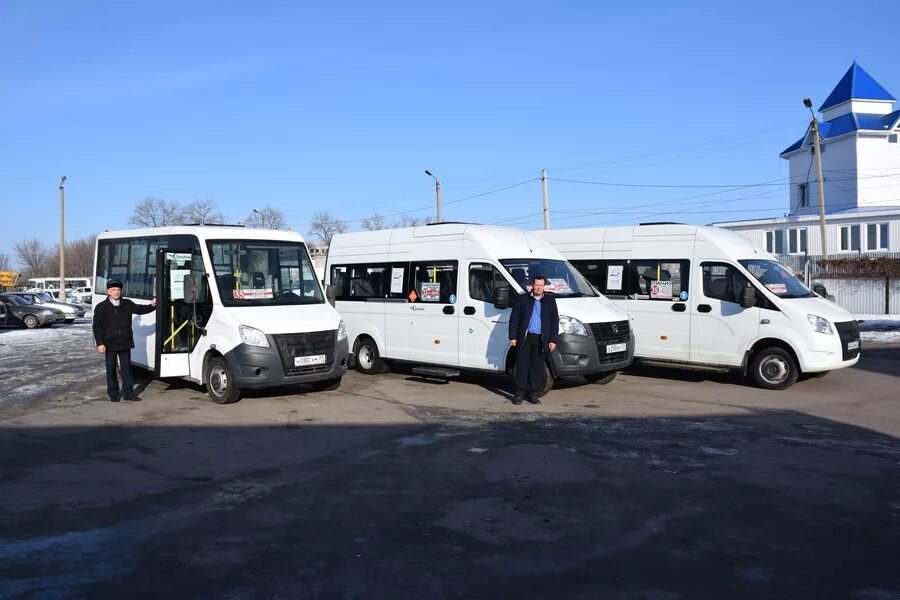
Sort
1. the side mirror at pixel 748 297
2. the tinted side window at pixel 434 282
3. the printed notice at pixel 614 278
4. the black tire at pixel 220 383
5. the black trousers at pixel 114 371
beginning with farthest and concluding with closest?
the printed notice at pixel 614 278 < the tinted side window at pixel 434 282 < the side mirror at pixel 748 297 < the black trousers at pixel 114 371 < the black tire at pixel 220 383

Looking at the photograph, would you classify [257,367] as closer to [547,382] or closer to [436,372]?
[436,372]

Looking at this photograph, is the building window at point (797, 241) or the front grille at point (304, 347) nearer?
the front grille at point (304, 347)

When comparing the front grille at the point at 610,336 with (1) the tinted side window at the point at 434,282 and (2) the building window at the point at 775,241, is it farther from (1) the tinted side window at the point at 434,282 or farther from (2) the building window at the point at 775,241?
(2) the building window at the point at 775,241

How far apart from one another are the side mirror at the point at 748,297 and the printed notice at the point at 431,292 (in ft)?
16.5

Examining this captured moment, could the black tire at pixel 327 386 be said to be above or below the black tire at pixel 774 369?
below

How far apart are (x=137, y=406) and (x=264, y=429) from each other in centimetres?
281

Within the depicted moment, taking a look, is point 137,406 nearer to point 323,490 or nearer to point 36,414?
point 36,414

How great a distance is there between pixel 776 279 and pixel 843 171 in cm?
4104

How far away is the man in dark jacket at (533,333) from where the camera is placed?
11039mm

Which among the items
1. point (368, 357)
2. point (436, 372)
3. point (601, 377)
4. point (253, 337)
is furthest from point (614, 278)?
point (253, 337)

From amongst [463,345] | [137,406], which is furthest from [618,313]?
[137,406]

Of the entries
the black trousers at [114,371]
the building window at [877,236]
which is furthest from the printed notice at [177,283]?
the building window at [877,236]

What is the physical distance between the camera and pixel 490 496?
21.7ft

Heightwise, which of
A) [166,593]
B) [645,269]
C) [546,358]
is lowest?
[166,593]
